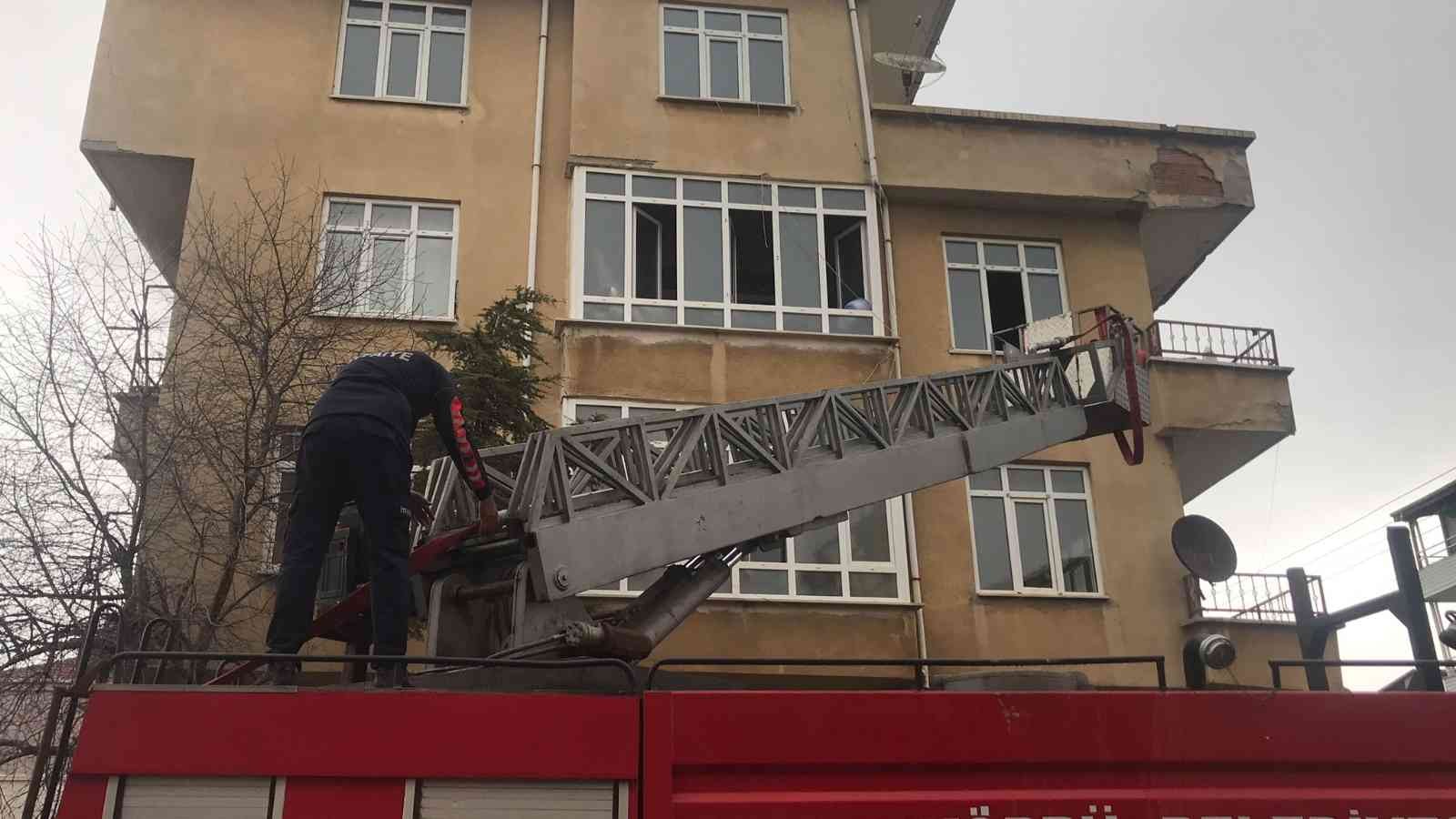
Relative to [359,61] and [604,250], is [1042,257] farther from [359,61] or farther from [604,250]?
[359,61]

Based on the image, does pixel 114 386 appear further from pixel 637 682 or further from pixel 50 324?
pixel 637 682

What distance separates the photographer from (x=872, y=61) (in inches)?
738

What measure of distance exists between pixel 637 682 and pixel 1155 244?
1490 cm

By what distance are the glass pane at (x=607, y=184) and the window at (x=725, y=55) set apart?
1584 millimetres

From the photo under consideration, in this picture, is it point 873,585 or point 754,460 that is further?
point 873,585

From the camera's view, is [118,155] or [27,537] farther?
[118,155]

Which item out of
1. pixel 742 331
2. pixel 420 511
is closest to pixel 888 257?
pixel 742 331

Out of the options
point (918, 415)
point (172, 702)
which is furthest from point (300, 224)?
point (172, 702)

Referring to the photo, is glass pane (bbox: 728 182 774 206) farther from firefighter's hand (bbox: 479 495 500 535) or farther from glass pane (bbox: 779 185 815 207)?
firefighter's hand (bbox: 479 495 500 535)

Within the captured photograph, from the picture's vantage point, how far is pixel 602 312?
14570 mm

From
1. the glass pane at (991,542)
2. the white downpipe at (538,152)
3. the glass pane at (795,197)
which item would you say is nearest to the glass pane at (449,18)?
the white downpipe at (538,152)

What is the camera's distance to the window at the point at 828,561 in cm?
1368

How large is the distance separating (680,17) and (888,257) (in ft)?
15.2

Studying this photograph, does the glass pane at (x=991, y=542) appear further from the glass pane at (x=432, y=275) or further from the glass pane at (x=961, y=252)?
the glass pane at (x=432, y=275)
